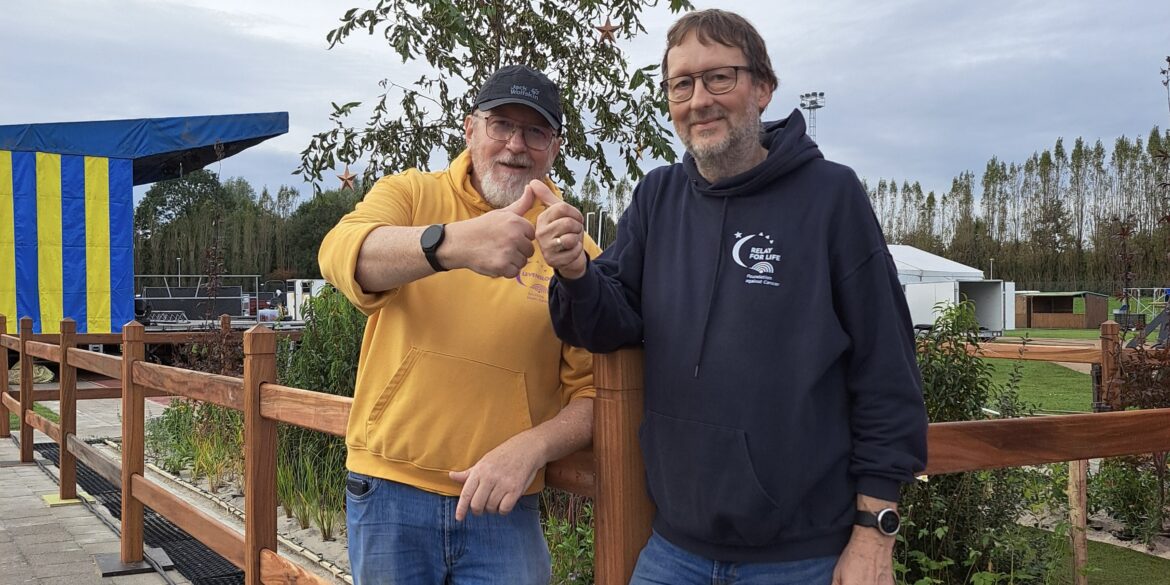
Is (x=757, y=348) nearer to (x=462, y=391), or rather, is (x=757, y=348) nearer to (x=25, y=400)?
(x=462, y=391)

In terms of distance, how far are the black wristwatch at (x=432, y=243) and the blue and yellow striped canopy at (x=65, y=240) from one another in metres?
16.0

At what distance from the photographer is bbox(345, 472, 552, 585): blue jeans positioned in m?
2.01

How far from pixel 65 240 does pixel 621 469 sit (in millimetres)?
16465

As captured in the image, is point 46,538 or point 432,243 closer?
point 432,243

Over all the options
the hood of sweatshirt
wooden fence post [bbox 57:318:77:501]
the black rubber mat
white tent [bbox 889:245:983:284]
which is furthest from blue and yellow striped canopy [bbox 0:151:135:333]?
white tent [bbox 889:245:983:284]

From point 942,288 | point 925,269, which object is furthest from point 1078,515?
point 925,269

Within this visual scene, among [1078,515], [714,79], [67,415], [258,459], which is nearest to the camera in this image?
[714,79]

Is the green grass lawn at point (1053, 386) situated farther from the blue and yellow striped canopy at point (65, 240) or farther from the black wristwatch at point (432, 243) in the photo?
the blue and yellow striped canopy at point (65, 240)

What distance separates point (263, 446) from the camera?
133 inches

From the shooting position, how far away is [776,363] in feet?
5.37

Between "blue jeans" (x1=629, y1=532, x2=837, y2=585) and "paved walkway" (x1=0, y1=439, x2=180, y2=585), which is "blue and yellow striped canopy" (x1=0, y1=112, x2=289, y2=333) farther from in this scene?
"blue jeans" (x1=629, y1=532, x2=837, y2=585)

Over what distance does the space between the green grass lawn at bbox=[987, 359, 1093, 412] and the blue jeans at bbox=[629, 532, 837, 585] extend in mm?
9984

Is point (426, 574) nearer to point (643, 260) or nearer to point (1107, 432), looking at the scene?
point (643, 260)

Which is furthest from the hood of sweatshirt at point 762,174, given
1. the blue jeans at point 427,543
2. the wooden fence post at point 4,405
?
the wooden fence post at point 4,405
